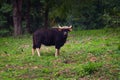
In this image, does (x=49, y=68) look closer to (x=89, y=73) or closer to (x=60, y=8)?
(x=89, y=73)

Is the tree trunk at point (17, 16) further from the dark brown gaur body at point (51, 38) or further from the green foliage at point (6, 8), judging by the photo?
the dark brown gaur body at point (51, 38)

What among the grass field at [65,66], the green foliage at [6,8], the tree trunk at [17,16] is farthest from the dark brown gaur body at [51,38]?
the green foliage at [6,8]

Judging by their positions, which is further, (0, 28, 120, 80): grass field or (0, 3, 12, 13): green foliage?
(0, 3, 12, 13): green foliage

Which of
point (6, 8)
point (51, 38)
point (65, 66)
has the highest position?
point (51, 38)

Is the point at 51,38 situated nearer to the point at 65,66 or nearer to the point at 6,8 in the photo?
the point at 65,66

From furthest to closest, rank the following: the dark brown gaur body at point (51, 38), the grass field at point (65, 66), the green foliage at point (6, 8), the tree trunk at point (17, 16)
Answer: the green foliage at point (6, 8) < the tree trunk at point (17, 16) < the dark brown gaur body at point (51, 38) < the grass field at point (65, 66)

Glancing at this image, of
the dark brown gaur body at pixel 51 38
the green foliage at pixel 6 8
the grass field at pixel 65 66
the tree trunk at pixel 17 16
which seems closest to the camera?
the grass field at pixel 65 66

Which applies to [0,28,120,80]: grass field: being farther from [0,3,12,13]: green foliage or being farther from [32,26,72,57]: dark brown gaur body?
[0,3,12,13]: green foliage

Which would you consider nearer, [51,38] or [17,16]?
[51,38]

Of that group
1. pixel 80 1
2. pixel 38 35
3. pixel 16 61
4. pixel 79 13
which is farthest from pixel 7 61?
pixel 79 13

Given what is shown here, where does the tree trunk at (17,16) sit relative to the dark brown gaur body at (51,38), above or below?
below

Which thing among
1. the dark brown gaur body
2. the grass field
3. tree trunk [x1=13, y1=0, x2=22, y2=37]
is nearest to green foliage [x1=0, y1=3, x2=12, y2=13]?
tree trunk [x1=13, y1=0, x2=22, y2=37]

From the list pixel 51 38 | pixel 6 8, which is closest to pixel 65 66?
pixel 51 38

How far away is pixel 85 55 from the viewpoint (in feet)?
54.5
